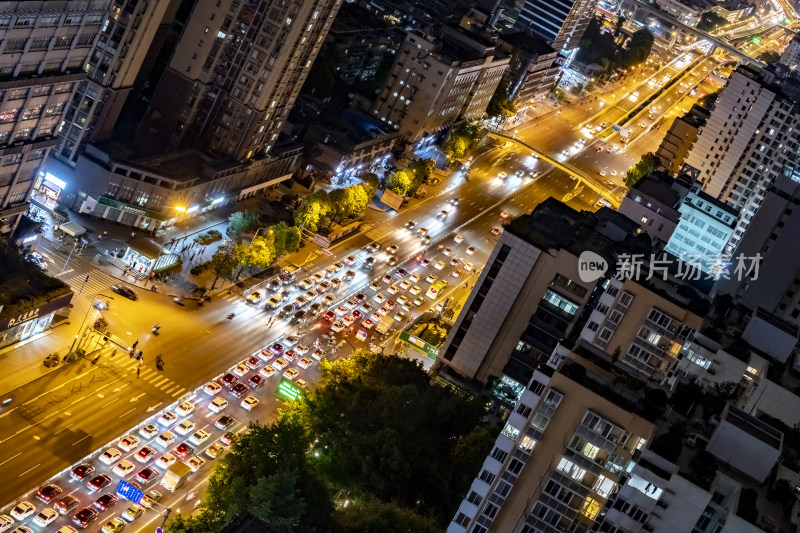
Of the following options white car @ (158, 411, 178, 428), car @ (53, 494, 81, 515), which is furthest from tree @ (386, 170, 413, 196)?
car @ (53, 494, 81, 515)

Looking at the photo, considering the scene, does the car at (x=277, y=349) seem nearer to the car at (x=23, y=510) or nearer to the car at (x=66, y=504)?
the car at (x=66, y=504)

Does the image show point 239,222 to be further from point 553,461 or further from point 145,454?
point 553,461

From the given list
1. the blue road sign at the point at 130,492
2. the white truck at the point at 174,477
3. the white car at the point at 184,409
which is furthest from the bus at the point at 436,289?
the blue road sign at the point at 130,492

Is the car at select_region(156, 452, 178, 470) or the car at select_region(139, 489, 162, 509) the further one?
the car at select_region(156, 452, 178, 470)

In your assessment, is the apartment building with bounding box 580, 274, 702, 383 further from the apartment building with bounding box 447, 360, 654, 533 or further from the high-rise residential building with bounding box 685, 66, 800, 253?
the high-rise residential building with bounding box 685, 66, 800, 253

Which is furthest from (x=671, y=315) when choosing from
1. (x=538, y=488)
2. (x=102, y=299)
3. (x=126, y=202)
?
(x=126, y=202)

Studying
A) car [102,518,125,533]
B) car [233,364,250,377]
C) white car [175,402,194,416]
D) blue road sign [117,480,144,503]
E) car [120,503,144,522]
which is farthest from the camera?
car [233,364,250,377]

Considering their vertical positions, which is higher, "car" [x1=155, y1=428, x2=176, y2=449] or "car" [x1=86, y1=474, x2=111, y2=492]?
"car" [x1=155, y1=428, x2=176, y2=449]
